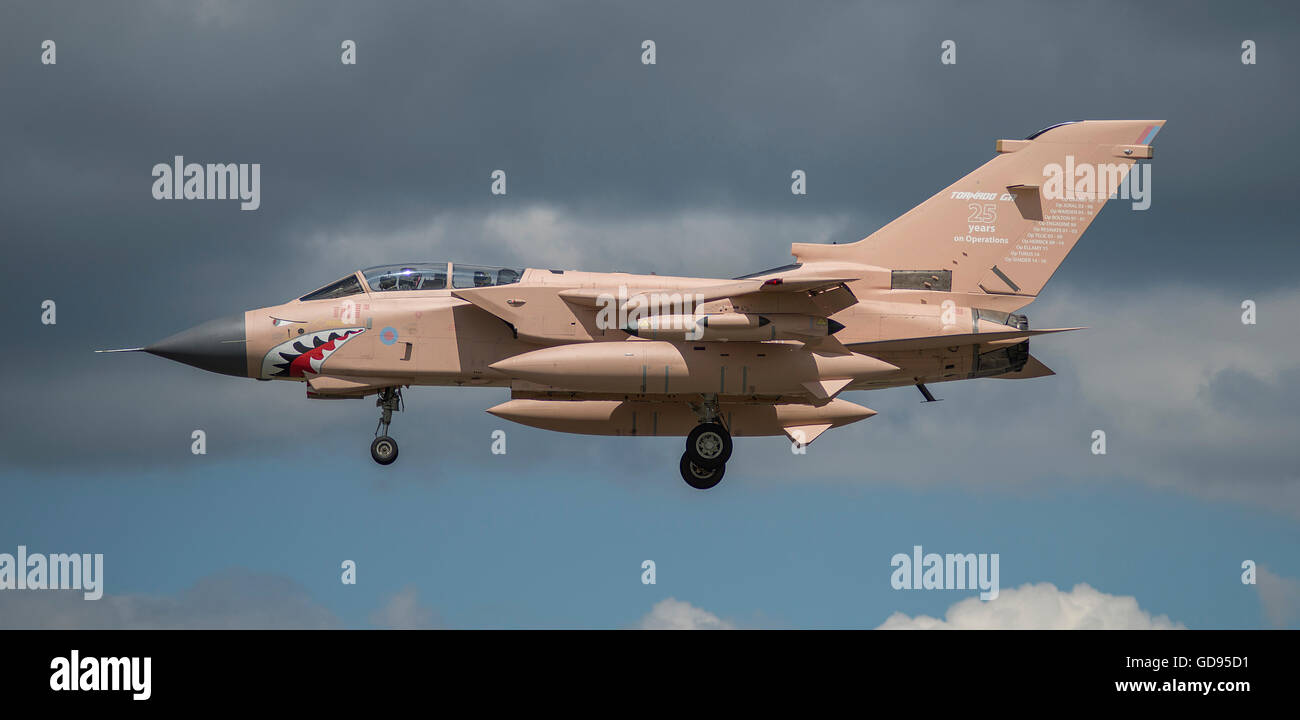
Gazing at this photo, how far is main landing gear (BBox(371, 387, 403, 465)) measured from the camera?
26562 millimetres

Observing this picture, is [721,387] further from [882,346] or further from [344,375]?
[344,375]

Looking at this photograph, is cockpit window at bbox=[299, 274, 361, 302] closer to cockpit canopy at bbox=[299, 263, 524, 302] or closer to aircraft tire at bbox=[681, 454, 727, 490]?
cockpit canopy at bbox=[299, 263, 524, 302]

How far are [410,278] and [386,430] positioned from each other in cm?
298

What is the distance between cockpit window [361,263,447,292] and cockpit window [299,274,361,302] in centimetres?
25

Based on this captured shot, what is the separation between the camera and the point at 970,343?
27.0 metres

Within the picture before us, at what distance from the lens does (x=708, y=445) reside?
2684cm

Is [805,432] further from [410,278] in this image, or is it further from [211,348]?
[211,348]

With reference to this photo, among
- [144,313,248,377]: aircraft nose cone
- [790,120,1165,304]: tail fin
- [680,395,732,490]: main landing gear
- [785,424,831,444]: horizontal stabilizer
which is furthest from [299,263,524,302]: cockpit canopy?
[790,120,1165,304]: tail fin

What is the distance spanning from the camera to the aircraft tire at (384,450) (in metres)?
26.5

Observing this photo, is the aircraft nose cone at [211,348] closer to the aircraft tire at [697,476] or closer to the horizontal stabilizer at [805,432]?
the aircraft tire at [697,476]

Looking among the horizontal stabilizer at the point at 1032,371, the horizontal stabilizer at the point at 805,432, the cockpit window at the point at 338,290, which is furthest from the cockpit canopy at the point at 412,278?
the horizontal stabilizer at the point at 1032,371

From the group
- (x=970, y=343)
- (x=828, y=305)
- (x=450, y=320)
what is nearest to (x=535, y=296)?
(x=450, y=320)

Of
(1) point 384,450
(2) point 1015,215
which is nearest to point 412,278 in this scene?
(1) point 384,450
